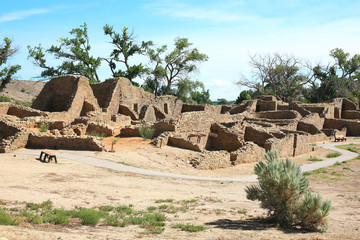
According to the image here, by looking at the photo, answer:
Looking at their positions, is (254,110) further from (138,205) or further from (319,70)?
(138,205)

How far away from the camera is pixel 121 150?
19.1 meters

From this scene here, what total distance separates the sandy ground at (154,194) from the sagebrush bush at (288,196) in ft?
1.28

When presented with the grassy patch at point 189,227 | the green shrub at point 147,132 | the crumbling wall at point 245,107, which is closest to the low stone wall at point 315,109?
the crumbling wall at point 245,107

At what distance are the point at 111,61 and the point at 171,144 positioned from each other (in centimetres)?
3438

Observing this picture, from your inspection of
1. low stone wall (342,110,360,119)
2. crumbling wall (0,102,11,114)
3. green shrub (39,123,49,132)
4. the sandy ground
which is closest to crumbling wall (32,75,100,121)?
crumbling wall (0,102,11,114)

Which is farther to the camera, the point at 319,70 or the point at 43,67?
the point at 319,70

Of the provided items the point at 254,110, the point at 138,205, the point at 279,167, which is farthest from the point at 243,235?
the point at 254,110

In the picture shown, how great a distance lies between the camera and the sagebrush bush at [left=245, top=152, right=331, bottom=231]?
839cm

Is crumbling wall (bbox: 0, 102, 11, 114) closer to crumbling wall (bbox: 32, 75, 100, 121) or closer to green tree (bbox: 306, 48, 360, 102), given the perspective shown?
crumbling wall (bbox: 32, 75, 100, 121)

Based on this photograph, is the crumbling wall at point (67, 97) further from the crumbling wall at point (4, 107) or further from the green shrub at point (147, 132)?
the green shrub at point (147, 132)

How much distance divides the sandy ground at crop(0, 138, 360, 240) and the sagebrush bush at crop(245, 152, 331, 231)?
0.39m

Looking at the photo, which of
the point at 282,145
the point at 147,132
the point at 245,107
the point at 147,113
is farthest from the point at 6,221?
the point at 245,107

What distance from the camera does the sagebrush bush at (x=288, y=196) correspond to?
8.39 m

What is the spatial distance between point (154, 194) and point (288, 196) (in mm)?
4473
